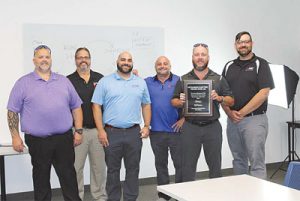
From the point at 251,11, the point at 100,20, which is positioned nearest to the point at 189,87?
the point at 100,20

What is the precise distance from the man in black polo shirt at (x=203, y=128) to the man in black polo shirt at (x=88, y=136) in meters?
0.90

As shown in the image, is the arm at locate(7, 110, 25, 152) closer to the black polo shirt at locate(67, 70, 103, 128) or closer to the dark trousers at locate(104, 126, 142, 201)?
the black polo shirt at locate(67, 70, 103, 128)

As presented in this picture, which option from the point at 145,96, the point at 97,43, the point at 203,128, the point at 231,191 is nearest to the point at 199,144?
the point at 203,128

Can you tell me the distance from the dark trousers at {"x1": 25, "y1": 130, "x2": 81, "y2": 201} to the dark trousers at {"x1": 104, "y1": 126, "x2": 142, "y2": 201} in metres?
0.39

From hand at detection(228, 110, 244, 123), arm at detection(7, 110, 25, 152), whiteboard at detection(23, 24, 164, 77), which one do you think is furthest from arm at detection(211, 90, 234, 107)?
arm at detection(7, 110, 25, 152)

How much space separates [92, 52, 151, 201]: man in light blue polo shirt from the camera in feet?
12.1

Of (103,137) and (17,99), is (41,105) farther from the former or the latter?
(103,137)

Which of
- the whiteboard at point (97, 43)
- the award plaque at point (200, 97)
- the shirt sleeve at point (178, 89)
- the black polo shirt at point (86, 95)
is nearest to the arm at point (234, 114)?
the award plaque at point (200, 97)

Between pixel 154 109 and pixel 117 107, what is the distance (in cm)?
49

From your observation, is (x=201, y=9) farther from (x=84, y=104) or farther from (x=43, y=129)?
(x=43, y=129)

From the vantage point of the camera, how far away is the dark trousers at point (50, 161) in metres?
3.36

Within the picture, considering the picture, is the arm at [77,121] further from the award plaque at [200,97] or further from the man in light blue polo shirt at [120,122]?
the award plaque at [200,97]

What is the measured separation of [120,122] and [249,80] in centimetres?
136

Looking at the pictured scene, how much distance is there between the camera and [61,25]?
182 inches
